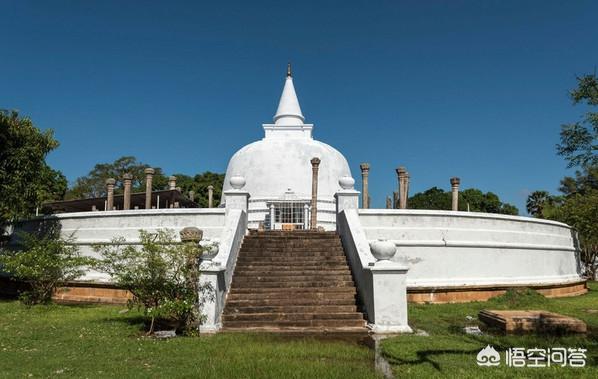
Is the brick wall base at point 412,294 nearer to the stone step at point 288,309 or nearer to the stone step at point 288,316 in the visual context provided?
the stone step at point 288,309

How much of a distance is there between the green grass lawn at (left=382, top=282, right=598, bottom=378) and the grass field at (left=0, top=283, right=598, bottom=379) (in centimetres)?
1

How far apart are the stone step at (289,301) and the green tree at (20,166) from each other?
782 centimetres

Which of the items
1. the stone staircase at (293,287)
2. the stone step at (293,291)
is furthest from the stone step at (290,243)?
the stone step at (293,291)

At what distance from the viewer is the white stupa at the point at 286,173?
18.4m

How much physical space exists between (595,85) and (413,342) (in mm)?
9174

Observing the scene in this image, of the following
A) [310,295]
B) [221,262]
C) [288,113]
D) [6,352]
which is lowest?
[6,352]

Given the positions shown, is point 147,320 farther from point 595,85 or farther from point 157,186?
point 157,186

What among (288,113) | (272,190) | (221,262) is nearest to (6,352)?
(221,262)

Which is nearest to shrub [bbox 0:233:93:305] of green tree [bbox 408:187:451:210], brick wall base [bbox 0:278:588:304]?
brick wall base [bbox 0:278:588:304]

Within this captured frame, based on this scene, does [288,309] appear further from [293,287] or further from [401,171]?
[401,171]

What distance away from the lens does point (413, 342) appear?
312 inches

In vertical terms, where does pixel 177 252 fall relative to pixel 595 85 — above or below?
below

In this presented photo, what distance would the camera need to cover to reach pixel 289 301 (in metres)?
10.2

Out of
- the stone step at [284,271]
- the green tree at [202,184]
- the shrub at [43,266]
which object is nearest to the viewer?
the stone step at [284,271]
